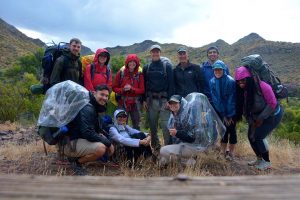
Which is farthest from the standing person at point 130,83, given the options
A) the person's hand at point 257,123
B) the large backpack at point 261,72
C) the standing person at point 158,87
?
the person's hand at point 257,123

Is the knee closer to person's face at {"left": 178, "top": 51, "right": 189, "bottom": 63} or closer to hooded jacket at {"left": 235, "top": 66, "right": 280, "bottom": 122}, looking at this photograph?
person's face at {"left": 178, "top": 51, "right": 189, "bottom": 63}

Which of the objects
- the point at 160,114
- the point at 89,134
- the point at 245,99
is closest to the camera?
the point at 89,134

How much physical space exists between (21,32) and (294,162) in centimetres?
6054

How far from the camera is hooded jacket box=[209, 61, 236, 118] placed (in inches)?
260

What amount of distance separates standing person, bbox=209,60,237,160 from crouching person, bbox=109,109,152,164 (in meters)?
1.41

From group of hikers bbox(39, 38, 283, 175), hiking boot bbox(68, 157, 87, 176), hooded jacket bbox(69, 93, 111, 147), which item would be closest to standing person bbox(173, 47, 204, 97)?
group of hikers bbox(39, 38, 283, 175)

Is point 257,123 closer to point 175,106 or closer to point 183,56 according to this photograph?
point 175,106

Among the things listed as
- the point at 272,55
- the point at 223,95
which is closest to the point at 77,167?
the point at 223,95

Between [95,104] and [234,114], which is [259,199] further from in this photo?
[234,114]

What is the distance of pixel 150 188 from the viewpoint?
144 cm

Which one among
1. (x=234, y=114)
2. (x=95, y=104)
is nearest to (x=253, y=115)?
(x=234, y=114)

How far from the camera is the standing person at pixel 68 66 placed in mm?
6293

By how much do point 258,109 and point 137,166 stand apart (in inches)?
86.4

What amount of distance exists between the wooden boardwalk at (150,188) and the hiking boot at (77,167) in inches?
168
